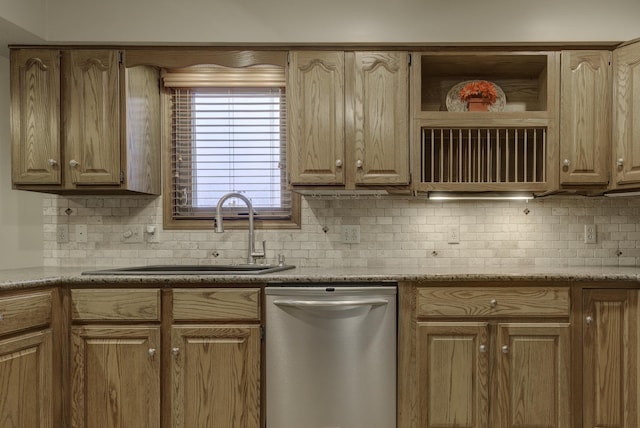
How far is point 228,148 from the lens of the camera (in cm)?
282

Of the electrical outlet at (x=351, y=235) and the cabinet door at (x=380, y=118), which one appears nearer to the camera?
the cabinet door at (x=380, y=118)

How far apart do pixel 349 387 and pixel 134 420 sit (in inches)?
40.4

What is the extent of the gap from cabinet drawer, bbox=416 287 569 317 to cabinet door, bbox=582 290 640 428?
15cm

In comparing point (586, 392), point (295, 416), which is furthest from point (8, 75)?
point (586, 392)

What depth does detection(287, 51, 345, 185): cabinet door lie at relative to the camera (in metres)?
2.41

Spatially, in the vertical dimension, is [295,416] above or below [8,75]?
below

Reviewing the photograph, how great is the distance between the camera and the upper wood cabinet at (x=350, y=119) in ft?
7.89

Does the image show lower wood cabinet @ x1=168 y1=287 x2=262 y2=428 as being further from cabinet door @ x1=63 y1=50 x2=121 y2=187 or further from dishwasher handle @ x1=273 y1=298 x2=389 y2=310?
cabinet door @ x1=63 y1=50 x2=121 y2=187

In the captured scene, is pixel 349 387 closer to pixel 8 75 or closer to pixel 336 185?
pixel 336 185

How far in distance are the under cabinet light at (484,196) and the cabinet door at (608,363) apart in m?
0.68

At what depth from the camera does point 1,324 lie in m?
1.85

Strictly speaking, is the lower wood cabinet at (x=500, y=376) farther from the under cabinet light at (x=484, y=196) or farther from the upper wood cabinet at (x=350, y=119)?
the upper wood cabinet at (x=350, y=119)

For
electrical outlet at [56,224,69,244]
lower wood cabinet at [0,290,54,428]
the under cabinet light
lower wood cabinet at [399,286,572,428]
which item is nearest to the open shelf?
the under cabinet light

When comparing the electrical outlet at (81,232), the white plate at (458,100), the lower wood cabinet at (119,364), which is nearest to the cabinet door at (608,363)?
the white plate at (458,100)
